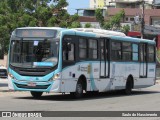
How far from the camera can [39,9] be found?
2019 inches

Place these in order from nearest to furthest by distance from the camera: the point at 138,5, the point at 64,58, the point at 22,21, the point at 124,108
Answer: the point at 124,108
the point at 64,58
the point at 22,21
the point at 138,5

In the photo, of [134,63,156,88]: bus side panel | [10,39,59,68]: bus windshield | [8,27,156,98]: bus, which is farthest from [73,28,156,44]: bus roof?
[134,63,156,88]: bus side panel

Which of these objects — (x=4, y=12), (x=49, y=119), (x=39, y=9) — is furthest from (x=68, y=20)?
(x=49, y=119)

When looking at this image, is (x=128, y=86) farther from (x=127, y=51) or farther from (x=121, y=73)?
(x=127, y=51)

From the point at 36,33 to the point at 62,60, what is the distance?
160 cm

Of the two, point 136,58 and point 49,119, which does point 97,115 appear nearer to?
point 49,119

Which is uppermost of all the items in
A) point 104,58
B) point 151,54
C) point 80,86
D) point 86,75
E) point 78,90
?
point 104,58

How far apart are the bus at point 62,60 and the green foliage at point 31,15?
26419 mm

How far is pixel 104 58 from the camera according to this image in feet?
76.9

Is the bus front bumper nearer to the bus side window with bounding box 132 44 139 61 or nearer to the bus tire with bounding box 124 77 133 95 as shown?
the bus tire with bounding box 124 77 133 95

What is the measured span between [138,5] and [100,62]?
97346mm

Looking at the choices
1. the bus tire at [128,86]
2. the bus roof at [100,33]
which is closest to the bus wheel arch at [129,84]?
the bus tire at [128,86]

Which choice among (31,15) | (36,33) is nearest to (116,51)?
(36,33)

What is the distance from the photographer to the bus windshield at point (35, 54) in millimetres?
20016
